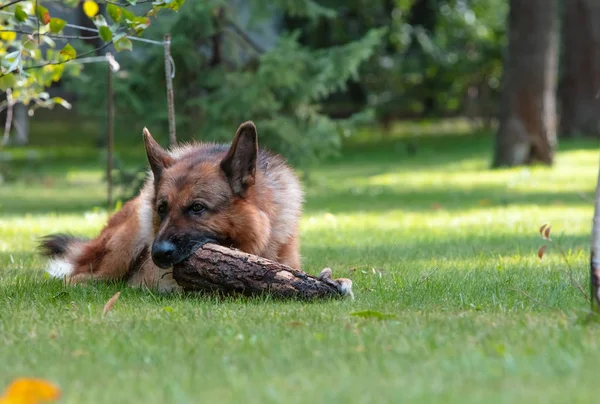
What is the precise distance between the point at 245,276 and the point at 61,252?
2461mm

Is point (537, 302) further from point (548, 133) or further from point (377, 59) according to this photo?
point (377, 59)

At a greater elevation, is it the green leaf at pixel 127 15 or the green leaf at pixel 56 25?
the green leaf at pixel 127 15

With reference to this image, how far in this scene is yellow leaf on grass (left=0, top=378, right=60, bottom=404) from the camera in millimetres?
3209

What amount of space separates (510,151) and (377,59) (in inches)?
362

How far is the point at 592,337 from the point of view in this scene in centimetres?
432

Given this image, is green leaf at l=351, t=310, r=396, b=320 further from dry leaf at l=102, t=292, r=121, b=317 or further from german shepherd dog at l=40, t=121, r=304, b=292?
dry leaf at l=102, t=292, r=121, b=317

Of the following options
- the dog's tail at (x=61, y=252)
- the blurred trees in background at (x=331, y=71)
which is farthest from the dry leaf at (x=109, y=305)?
the blurred trees in background at (x=331, y=71)

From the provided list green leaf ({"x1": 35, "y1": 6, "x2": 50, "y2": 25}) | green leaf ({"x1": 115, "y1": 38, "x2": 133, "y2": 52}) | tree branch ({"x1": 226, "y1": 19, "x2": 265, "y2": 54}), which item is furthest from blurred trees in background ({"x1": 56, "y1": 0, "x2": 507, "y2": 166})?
green leaf ({"x1": 35, "y1": 6, "x2": 50, "y2": 25})

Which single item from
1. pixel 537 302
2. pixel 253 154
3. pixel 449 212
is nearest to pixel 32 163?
pixel 449 212

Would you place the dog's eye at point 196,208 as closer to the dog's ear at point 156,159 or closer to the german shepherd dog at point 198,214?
the german shepherd dog at point 198,214

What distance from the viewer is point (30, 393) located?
3.25 m

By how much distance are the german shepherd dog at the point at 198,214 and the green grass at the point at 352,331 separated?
0.36 m

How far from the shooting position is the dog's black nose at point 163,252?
18.8 ft

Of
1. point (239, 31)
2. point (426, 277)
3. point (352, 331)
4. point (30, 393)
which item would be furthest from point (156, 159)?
point (239, 31)
